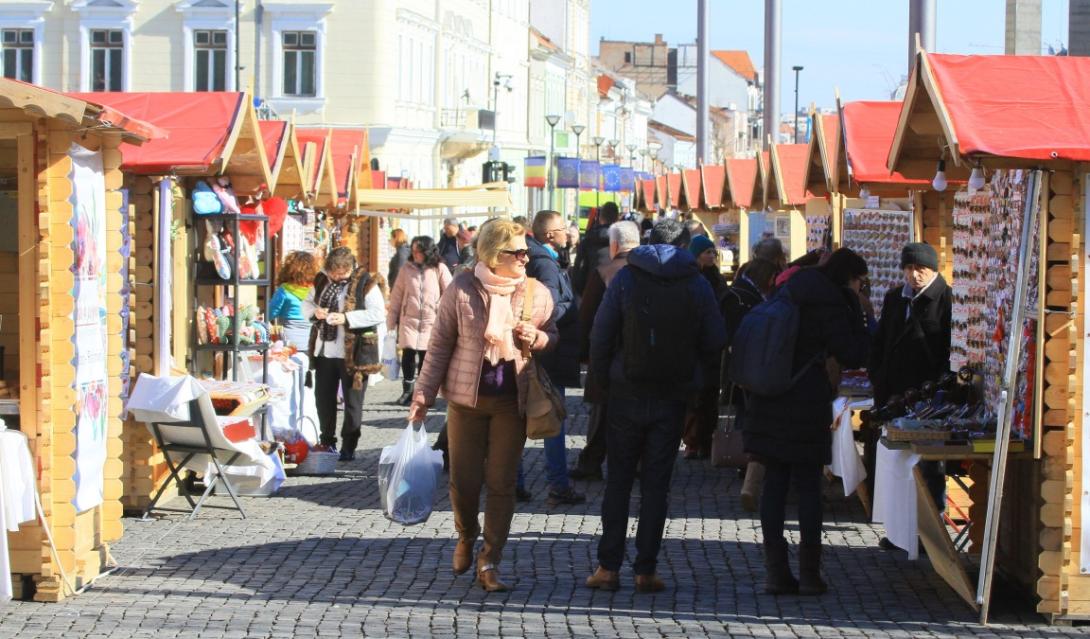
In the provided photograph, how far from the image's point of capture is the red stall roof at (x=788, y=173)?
20266 millimetres

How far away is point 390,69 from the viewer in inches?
1944

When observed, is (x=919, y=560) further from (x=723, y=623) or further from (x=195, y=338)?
(x=195, y=338)

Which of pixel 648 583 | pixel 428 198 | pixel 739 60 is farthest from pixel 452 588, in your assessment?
pixel 739 60

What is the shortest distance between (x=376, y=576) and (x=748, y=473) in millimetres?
2951

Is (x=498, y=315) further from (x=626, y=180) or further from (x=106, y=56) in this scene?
(x=626, y=180)

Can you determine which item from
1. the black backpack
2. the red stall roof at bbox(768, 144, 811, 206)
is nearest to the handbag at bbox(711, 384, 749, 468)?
the black backpack

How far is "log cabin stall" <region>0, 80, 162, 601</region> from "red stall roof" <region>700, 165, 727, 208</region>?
20.9m

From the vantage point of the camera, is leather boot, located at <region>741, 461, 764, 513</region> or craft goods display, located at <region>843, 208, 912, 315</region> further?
craft goods display, located at <region>843, 208, 912, 315</region>

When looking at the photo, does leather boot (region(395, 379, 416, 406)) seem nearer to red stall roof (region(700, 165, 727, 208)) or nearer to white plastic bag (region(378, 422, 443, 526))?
white plastic bag (region(378, 422, 443, 526))

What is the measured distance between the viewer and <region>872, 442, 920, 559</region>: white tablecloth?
28.2 ft

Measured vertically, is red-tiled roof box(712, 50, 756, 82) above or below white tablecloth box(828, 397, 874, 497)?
above

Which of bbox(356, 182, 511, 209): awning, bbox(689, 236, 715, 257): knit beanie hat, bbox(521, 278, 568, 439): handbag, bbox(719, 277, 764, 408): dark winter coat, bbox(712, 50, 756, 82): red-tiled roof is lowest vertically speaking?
bbox(521, 278, 568, 439): handbag

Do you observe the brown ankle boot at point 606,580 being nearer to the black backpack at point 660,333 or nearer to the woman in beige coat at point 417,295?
the black backpack at point 660,333

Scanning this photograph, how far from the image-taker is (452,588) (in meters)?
8.47
